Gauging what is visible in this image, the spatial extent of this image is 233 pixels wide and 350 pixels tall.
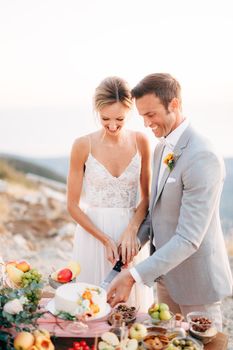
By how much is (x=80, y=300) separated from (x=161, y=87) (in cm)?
142

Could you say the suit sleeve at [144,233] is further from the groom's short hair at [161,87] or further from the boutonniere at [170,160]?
the groom's short hair at [161,87]

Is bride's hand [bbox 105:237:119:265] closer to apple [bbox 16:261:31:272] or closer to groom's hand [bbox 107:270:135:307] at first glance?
groom's hand [bbox 107:270:135:307]

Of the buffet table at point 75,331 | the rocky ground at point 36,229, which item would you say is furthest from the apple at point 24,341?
the rocky ground at point 36,229

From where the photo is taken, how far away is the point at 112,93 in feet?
12.6

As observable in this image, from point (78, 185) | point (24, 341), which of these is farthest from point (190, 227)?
point (78, 185)

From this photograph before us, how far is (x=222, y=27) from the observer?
34.6 meters

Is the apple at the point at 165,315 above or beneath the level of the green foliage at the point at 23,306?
beneath

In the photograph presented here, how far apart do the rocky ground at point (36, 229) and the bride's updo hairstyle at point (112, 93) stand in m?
3.80

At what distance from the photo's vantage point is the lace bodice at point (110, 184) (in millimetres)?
4172

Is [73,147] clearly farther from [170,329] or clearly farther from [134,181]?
[170,329]

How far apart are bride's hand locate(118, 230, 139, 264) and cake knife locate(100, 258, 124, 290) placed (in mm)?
50

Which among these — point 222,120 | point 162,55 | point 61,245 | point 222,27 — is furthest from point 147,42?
point 61,245

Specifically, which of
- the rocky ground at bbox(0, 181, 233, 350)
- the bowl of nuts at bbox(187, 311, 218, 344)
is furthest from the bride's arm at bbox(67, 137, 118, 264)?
the rocky ground at bbox(0, 181, 233, 350)

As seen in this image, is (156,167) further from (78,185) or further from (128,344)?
(128,344)
